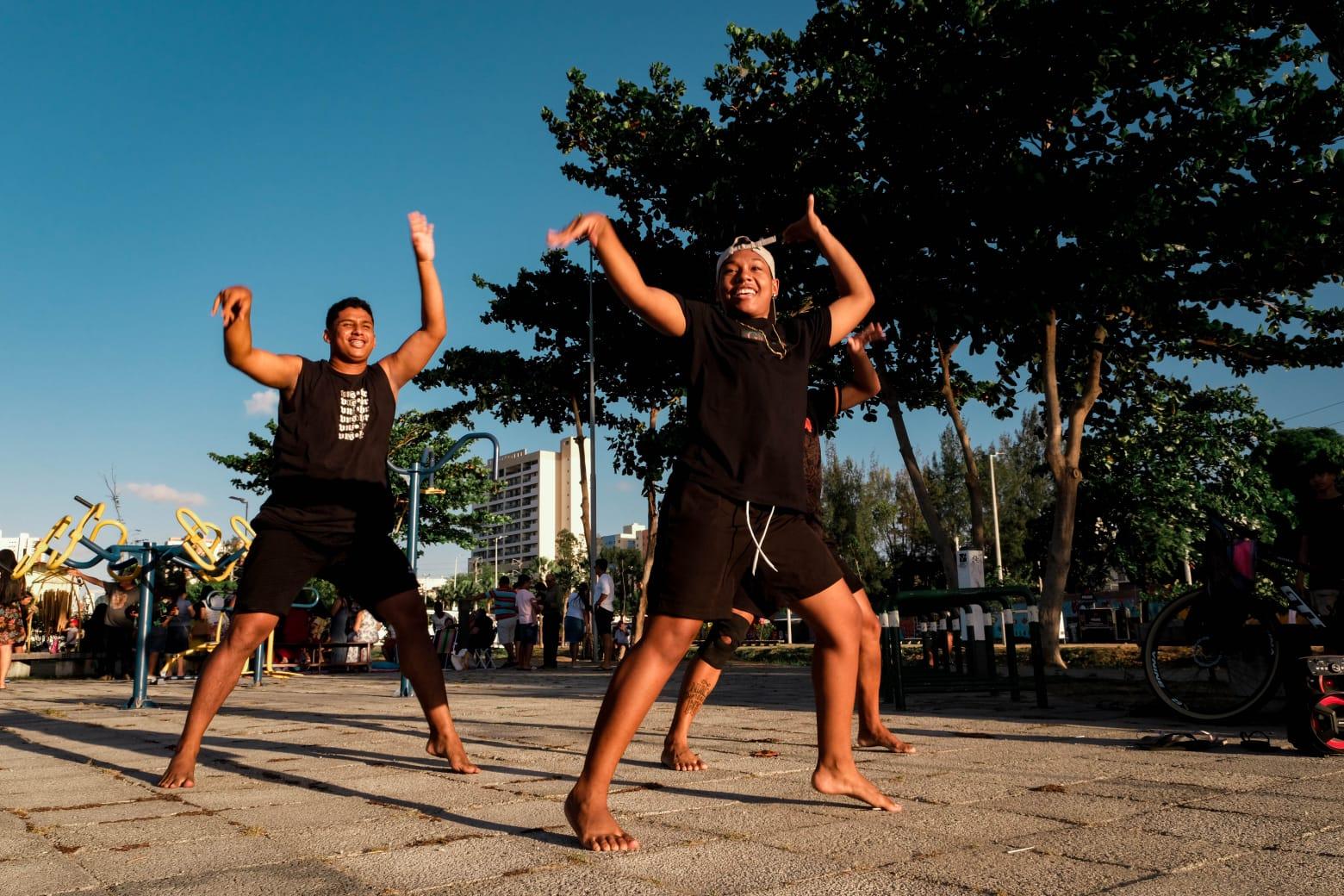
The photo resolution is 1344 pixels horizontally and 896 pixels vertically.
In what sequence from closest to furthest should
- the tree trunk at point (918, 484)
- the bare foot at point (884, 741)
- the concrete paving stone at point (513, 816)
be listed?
the concrete paving stone at point (513, 816) → the bare foot at point (884, 741) → the tree trunk at point (918, 484)

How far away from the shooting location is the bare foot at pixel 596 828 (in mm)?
2551

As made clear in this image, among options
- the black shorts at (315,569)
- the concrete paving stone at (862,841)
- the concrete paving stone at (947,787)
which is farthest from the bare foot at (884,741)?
the black shorts at (315,569)

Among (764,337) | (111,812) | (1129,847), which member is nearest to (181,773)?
(111,812)

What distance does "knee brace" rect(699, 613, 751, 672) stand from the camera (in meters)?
3.64

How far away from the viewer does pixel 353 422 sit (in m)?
4.12

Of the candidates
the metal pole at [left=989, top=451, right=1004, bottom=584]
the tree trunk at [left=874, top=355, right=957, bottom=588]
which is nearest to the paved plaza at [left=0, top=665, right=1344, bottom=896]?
the tree trunk at [left=874, top=355, right=957, bottom=588]

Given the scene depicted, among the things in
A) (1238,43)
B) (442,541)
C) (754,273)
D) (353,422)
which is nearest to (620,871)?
(754,273)

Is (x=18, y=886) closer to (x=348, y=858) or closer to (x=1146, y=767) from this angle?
(x=348, y=858)

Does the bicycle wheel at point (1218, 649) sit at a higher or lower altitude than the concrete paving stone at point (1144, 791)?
higher

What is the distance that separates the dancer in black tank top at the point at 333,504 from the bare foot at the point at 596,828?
147 cm

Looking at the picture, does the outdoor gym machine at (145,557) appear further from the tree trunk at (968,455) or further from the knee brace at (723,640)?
the tree trunk at (968,455)

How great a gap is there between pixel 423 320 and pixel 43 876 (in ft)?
8.25

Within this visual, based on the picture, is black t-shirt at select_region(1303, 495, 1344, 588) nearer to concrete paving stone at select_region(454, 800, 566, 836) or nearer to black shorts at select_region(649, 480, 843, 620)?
black shorts at select_region(649, 480, 843, 620)

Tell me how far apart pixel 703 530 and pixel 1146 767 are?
93.9 inches
